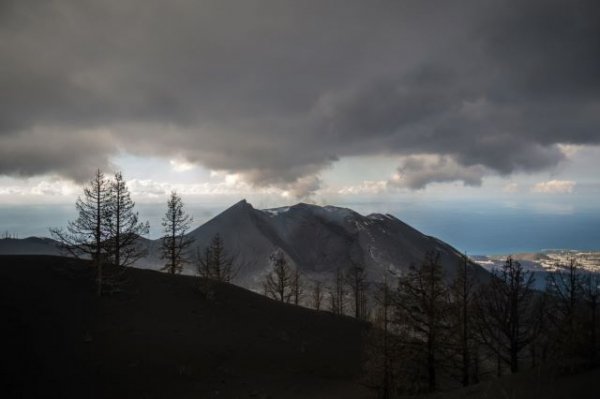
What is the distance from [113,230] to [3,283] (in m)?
9.58

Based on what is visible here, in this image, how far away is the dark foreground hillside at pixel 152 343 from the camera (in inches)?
819

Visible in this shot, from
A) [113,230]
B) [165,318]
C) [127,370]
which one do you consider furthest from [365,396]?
[113,230]

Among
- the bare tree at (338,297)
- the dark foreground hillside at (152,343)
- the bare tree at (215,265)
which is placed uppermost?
the bare tree at (215,265)

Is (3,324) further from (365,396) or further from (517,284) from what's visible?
(517,284)

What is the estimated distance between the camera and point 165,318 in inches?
1243

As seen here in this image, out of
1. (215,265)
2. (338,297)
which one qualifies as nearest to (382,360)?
(215,265)

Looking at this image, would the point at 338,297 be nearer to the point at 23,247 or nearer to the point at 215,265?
the point at 215,265

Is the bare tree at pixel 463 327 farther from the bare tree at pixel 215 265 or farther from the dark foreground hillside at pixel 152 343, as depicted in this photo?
the bare tree at pixel 215 265

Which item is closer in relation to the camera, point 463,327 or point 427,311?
point 427,311

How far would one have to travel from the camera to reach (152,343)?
26.7 metres

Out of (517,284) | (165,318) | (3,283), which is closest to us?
(517,284)

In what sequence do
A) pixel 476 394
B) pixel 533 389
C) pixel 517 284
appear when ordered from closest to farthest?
pixel 533 389 → pixel 476 394 → pixel 517 284

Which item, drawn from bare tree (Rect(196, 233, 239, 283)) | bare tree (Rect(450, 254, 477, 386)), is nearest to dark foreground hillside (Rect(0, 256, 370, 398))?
bare tree (Rect(450, 254, 477, 386))

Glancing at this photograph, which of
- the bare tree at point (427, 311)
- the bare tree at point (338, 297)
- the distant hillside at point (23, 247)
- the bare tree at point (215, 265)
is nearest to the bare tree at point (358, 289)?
the bare tree at point (338, 297)
